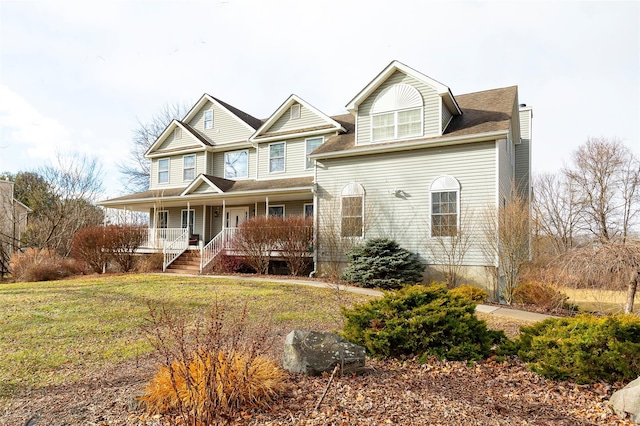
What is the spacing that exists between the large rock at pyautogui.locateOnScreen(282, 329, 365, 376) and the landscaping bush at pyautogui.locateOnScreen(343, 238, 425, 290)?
8.15 metres

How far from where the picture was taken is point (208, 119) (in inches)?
842

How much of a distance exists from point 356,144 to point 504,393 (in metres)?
11.8

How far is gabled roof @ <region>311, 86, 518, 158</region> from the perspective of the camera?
13.1 metres

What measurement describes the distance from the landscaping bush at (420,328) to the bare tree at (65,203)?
21877 millimetres

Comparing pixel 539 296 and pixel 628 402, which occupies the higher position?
pixel 628 402

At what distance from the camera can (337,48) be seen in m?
10.9

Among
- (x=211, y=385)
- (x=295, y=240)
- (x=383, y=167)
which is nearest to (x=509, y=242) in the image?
(x=383, y=167)

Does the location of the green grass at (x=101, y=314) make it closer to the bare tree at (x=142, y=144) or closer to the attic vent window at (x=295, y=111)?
the attic vent window at (x=295, y=111)

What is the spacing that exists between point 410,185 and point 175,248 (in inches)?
438

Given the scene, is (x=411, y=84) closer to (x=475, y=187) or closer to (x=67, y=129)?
(x=475, y=187)

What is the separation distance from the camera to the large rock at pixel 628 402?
11.6 feet

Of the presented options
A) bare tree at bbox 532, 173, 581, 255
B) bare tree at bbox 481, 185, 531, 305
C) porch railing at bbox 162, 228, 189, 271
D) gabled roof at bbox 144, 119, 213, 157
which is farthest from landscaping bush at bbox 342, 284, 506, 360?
bare tree at bbox 532, 173, 581, 255

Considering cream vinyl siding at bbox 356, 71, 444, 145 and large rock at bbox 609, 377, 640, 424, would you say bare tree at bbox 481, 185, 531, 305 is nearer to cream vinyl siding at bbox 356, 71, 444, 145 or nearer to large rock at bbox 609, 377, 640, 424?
cream vinyl siding at bbox 356, 71, 444, 145

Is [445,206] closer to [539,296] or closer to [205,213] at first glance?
[539,296]
